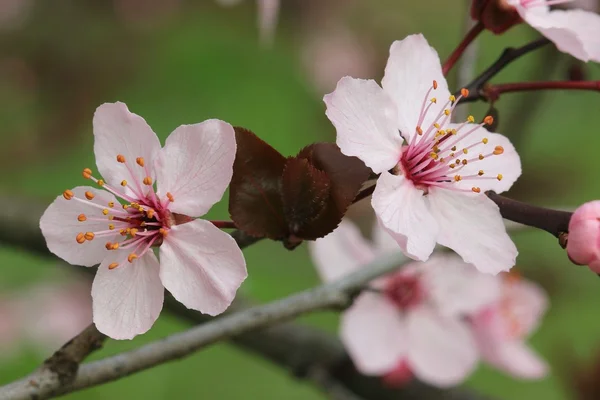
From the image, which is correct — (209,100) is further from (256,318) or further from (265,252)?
(256,318)

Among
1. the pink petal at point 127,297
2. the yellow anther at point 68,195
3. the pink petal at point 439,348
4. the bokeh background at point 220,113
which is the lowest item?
the bokeh background at point 220,113

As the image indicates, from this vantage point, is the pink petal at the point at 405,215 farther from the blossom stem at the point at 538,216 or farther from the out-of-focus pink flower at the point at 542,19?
the out-of-focus pink flower at the point at 542,19

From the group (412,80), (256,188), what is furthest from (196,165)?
(412,80)

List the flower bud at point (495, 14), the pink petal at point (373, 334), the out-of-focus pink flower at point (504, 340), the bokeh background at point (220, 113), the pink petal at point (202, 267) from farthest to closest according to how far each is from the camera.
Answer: the bokeh background at point (220, 113)
the out-of-focus pink flower at point (504, 340)
the pink petal at point (373, 334)
the flower bud at point (495, 14)
the pink petal at point (202, 267)

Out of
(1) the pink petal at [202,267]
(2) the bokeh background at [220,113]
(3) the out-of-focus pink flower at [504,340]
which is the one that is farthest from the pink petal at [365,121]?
(2) the bokeh background at [220,113]

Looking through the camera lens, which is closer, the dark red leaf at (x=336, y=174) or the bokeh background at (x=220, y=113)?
the dark red leaf at (x=336, y=174)

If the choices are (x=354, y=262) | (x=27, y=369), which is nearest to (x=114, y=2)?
(x=27, y=369)

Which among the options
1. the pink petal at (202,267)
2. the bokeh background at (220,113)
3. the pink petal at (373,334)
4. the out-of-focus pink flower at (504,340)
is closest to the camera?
the pink petal at (202,267)

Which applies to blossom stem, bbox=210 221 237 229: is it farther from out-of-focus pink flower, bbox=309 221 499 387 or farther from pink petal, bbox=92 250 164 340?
out-of-focus pink flower, bbox=309 221 499 387
